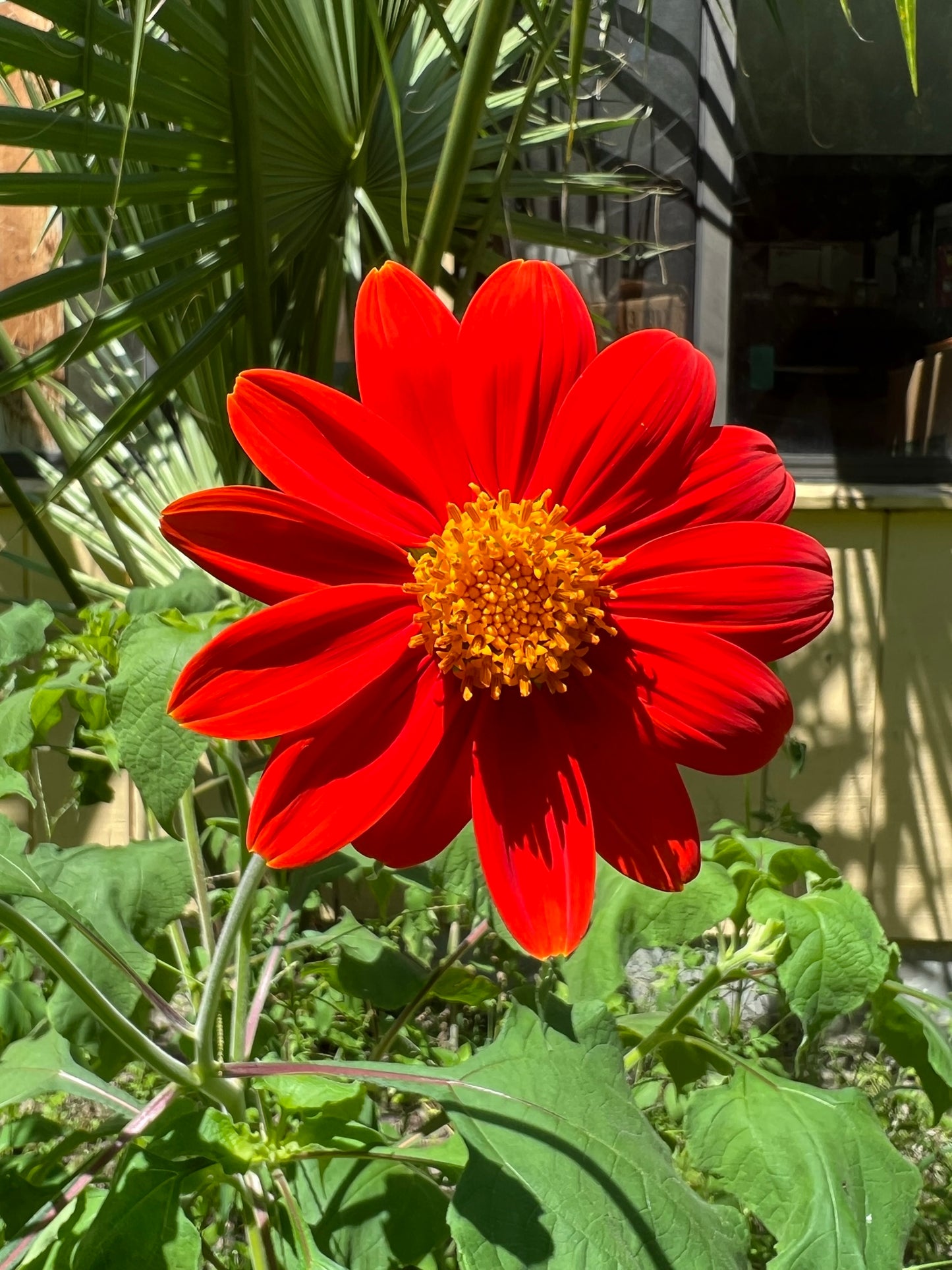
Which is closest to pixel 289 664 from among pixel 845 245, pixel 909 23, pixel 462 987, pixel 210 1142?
pixel 210 1142

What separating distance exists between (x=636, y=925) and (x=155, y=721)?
400 millimetres

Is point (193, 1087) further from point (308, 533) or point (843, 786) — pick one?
point (843, 786)

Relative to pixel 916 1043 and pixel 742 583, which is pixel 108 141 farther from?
pixel 916 1043

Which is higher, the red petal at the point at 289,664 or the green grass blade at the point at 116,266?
the green grass blade at the point at 116,266

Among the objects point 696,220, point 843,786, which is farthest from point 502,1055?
point 696,220

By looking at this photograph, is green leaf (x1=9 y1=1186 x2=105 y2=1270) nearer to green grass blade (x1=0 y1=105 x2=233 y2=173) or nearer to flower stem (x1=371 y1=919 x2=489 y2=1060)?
flower stem (x1=371 y1=919 x2=489 y2=1060)

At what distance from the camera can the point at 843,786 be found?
2203 mm

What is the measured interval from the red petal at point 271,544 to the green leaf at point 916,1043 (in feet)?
2.18

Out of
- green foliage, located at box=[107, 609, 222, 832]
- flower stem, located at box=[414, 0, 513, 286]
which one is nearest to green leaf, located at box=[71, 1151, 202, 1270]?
green foliage, located at box=[107, 609, 222, 832]

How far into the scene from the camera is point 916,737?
86.6 inches

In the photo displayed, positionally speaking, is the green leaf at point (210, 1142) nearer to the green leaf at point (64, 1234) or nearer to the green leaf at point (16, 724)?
the green leaf at point (64, 1234)

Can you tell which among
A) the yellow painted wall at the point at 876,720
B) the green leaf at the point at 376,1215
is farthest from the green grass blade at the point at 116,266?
the yellow painted wall at the point at 876,720

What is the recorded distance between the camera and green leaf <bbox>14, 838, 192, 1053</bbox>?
0.74 meters

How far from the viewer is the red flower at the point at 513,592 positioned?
53 cm
